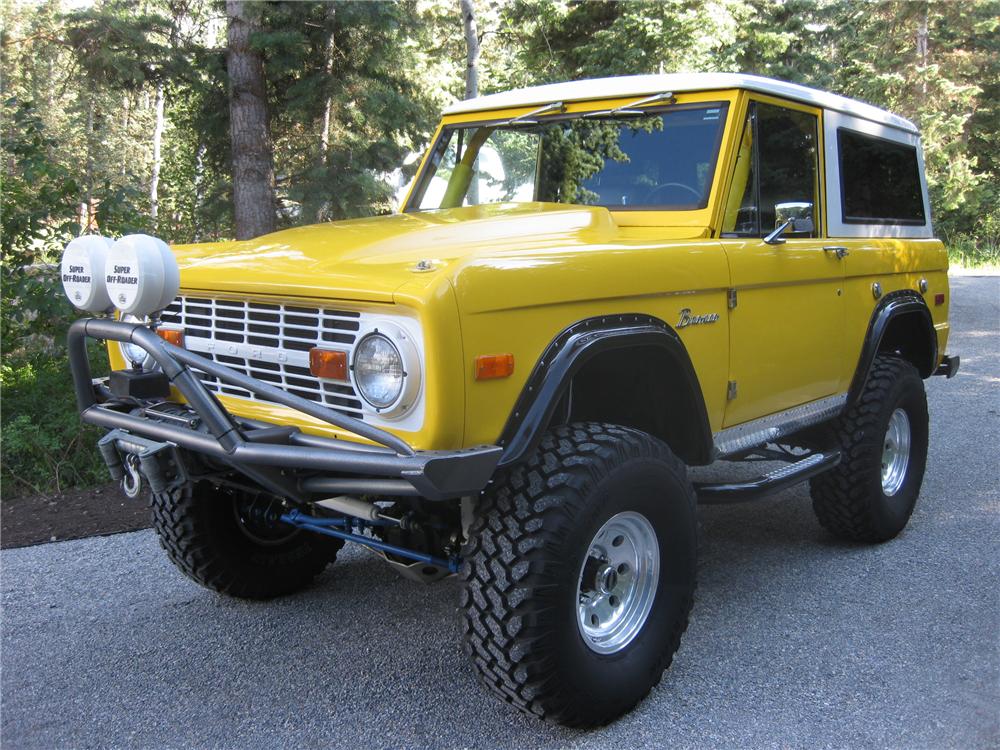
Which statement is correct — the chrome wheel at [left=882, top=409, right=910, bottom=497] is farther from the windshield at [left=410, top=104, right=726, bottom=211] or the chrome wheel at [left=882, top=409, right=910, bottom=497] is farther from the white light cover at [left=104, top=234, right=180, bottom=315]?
the white light cover at [left=104, top=234, right=180, bottom=315]

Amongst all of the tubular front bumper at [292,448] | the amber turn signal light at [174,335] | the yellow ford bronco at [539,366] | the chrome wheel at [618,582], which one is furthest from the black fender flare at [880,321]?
the amber turn signal light at [174,335]

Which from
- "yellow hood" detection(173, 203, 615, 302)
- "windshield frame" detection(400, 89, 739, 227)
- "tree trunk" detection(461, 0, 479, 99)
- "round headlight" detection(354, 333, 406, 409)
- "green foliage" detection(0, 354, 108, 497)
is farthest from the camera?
"tree trunk" detection(461, 0, 479, 99)

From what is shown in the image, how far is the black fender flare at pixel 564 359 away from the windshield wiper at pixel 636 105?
124 cm

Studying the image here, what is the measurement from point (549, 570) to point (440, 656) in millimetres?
1040

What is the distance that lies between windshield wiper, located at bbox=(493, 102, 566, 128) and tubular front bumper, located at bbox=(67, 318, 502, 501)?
212 centimetres

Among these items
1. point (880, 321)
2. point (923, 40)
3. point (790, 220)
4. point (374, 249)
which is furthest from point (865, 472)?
point (923, 40)

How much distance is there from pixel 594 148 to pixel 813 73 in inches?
720

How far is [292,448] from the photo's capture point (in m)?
2.48

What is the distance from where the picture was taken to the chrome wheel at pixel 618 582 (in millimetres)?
2953

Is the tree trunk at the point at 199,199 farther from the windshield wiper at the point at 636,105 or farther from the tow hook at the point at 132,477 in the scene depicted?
the tow hook at the point at 132,477

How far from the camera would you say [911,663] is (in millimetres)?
3314

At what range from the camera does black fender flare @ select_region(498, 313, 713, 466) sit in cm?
261

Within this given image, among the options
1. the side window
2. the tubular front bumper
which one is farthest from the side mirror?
the tubular front bumper

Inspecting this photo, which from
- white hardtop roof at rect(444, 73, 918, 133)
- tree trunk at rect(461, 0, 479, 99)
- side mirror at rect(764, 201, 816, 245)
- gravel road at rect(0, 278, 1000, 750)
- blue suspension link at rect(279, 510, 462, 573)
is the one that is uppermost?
tree trunk at rect(461, 0, 479, 99)
